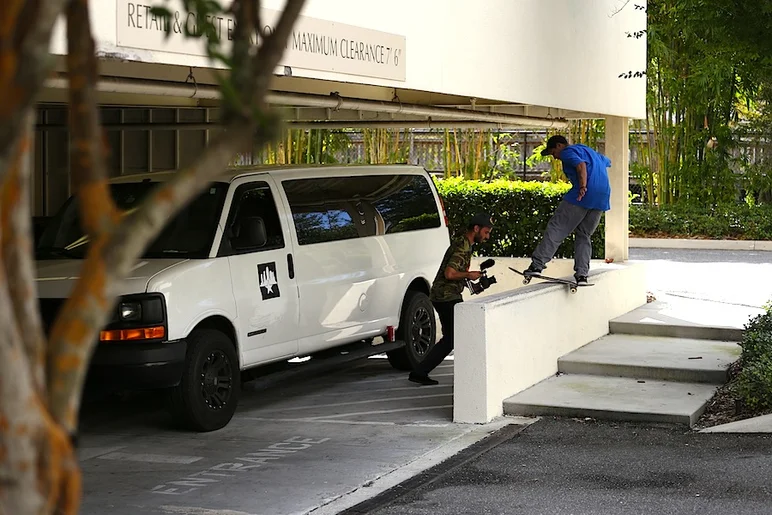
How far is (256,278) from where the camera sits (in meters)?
9.82

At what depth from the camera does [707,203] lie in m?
28.0

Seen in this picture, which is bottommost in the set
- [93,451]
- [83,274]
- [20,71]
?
[93,451]

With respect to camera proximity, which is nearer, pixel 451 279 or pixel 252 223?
pixel 252 223

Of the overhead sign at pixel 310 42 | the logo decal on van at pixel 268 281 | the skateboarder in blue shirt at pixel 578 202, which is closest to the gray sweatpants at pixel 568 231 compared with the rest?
the skateboarder in blue shirt at pixel 578 202

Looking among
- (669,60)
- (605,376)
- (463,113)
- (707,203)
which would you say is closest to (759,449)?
(605,376)

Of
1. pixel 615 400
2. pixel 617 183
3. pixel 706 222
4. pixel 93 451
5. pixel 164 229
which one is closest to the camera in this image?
pixel 93 451

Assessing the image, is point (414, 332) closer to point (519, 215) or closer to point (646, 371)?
point (646, 371)

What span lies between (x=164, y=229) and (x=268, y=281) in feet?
3.12

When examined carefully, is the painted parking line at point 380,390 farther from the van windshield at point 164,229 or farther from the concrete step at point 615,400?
the van windshield at point 164,229

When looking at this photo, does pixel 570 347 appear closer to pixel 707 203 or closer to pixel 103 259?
pixel 103 259

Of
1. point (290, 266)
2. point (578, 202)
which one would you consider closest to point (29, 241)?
point (290, 266)

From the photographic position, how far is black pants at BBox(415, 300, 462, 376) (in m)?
11.1

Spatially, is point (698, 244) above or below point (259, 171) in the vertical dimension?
below

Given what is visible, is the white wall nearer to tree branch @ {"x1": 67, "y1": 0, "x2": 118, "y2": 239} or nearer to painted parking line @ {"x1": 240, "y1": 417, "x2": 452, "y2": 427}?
painted parking line @ {"x1": 240, "y1": 417, "x2": 452, "y2": 427}
